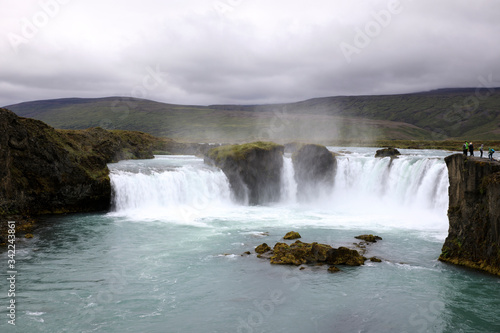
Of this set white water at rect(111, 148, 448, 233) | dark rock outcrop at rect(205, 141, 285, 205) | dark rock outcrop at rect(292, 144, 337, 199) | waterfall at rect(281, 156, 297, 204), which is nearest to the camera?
white water at rect(111, 148, 448, 233)

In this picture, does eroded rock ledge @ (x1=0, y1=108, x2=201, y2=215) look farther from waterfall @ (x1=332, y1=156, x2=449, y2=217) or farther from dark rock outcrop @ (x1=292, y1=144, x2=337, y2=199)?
waterfall @ (x1=332, y1=156, x2=449, y2=217)

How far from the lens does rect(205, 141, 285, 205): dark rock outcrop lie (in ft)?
156

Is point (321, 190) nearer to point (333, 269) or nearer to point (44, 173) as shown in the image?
point (333, 269)

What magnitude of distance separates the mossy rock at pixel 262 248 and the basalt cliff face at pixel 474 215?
33.9ft

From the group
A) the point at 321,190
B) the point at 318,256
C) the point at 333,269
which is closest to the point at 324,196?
the point at 321,190

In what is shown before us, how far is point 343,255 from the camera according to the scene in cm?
2247

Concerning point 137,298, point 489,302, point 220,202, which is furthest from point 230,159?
point 489,302

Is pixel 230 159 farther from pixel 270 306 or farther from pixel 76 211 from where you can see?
pixel 270 306

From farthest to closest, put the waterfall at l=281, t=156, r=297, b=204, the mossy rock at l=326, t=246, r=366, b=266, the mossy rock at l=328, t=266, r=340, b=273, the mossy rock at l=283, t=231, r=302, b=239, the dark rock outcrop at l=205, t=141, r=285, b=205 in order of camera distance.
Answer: the waterfall at l=281, t=156, r=297, b=204 < the dark rock outcrop at l=205, t=141, r=285, b=205 < the mossy rock at l=283, t=231, r=302, b=239 < the mossy rock at l=326, t=246, r=366, b=266 < the mossy rock at l=328, t=266, r=340, b=273

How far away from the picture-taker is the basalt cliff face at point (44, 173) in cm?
3197

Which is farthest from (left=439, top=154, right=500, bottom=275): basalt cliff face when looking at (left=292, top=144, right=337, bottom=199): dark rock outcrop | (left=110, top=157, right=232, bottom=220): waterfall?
(left=292, top=144, right=337, bottom=199): dark rock outcrop

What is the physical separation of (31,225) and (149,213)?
34.7 feet

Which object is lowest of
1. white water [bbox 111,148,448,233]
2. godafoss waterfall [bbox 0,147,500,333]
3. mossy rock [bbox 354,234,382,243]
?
godafoss waterfall [bbox 0,147,500,333]

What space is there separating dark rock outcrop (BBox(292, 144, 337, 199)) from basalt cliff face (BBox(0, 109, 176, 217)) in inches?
952
